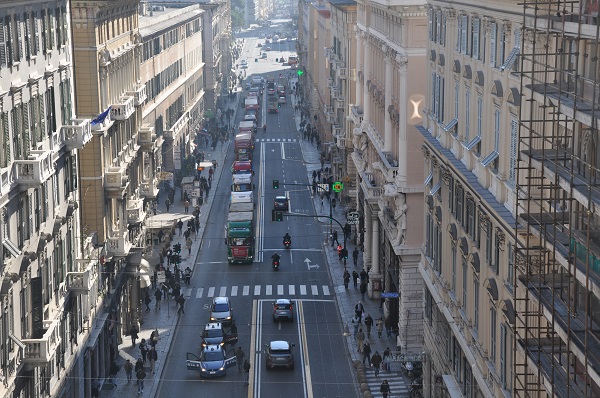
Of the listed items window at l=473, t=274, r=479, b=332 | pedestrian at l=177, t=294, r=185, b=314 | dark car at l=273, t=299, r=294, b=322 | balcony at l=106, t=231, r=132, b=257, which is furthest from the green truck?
window at l=473, t=274, r=479, b=332

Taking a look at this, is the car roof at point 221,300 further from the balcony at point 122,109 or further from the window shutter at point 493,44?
the window shutter at point 493,44

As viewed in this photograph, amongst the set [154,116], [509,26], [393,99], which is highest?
[509,26]

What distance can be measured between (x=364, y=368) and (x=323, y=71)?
275 feet

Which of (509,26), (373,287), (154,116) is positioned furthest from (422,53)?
(154,116)

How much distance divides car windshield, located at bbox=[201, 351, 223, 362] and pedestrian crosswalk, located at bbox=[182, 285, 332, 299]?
16.0 metres

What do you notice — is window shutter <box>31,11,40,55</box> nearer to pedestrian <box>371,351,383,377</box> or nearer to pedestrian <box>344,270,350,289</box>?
pedestrian <box>371,351,383,377</box>

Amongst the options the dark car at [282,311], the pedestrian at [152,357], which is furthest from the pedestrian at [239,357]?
the dark car at [282,311]

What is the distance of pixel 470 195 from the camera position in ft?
134

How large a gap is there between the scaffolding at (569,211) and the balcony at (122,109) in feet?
112

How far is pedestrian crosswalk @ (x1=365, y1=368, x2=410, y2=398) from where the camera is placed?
5616cm

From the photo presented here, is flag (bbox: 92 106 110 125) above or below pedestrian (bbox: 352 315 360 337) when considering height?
above

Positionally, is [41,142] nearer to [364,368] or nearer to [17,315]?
[17,315]

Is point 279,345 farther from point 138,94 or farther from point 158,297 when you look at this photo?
point 138,94

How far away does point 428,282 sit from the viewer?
50.6 metres
